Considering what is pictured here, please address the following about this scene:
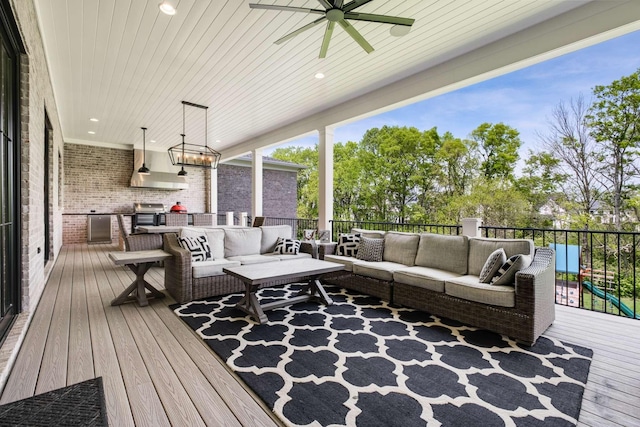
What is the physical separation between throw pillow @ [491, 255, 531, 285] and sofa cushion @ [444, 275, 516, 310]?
78 mm

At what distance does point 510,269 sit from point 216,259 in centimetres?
364

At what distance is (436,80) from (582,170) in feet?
24.2

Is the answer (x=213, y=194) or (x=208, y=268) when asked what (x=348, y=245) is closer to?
(x=208, y=268)

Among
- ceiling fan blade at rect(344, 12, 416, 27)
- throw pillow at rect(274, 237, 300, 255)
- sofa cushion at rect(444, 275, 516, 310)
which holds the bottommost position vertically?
sofa cushion at rect(444, 275, 516, 310)

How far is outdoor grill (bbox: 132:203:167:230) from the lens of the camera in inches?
358

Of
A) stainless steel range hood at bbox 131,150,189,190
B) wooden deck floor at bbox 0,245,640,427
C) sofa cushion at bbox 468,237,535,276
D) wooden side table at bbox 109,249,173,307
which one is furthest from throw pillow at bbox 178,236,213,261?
stainless steel range hood at bbox 131,150,189,190

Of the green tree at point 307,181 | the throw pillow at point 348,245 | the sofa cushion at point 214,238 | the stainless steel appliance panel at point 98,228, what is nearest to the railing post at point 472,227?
the throw pillow at point 348,245

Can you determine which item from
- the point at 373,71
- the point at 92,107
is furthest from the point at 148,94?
the point at 373,71

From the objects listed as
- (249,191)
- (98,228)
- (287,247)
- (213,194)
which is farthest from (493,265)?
(98,228)

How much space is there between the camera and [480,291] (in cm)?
287

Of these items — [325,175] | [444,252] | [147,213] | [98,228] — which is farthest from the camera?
[147,213]

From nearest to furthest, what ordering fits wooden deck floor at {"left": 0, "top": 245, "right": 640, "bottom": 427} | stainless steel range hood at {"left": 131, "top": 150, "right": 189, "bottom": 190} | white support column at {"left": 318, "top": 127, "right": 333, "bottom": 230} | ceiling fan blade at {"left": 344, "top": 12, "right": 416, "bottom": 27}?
wooden deck floor at {"left": 0, "top": 245, "right": 640, "bottom": 427}
ceiling fan blade at {"left": 344, "top": 12, "right": 416, "bottom": 27}
white support column at {"left": 318, "top": 127, "right": 333, "bottom": 230}
stainless steel range hood at {"left": 131, "top": 150, "right": 189, "bottom": 190}

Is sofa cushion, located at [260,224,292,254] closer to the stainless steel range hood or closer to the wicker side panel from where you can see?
the wicker side panel

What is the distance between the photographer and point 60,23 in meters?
3.17
